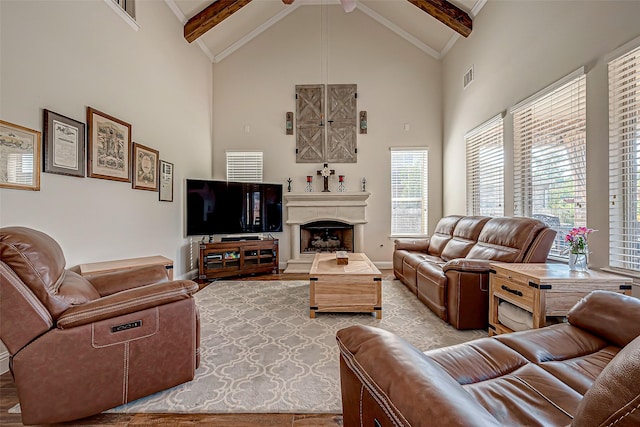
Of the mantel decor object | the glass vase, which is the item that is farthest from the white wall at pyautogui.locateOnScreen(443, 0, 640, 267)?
the mantel decor object

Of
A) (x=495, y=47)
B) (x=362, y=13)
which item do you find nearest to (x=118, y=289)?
(x=495, y=47)

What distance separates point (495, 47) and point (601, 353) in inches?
153

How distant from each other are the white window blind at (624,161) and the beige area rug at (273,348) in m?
1.24

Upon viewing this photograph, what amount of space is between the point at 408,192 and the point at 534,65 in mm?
2927

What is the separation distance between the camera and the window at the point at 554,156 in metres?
2.49

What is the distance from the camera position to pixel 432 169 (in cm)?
560

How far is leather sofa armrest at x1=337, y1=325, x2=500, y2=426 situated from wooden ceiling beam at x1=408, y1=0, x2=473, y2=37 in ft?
16.7

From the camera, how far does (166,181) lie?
3.98 meters

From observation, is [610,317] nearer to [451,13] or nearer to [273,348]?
[273,348]

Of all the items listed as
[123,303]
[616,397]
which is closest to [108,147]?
[123,303]

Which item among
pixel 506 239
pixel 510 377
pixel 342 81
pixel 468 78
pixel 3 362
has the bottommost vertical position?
pixel 3 362

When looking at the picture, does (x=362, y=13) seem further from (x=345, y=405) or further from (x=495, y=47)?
(x=345, y=405)

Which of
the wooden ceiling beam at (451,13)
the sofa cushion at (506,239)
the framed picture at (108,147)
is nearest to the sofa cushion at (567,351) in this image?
the sofa cushion at (506,239)

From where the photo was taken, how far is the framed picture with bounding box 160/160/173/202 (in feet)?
12.7
